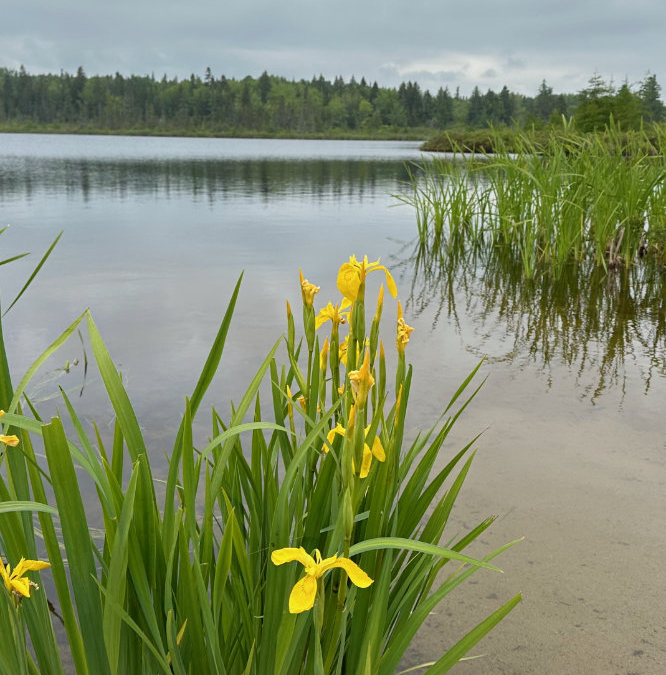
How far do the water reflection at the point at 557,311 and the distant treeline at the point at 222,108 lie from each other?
6576 cm

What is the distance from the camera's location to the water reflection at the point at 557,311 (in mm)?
3285

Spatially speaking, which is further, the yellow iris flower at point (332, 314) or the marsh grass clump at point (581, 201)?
the marsh grass clump at point (581, 201)

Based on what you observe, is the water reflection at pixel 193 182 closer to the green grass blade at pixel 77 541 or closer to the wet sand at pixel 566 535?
the wet sand at pixel 566 535

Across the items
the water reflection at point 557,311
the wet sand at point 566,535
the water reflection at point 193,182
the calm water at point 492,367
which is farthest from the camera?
the water reflection at point 193,182

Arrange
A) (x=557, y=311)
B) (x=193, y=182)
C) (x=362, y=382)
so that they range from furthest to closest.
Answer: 1. (x=193, y=182)
2. (x=557, y=311)
3. (x=362, y=382)

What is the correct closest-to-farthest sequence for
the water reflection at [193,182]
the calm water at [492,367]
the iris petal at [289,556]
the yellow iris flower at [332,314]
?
the iris petal at [289,556], the yellow iris flower at [332,314], the calm water at [492,367], the water reflection at [193,182]

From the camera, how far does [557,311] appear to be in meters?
4.23

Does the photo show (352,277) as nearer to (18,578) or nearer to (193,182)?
(18,578)

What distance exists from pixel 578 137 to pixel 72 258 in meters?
4.30

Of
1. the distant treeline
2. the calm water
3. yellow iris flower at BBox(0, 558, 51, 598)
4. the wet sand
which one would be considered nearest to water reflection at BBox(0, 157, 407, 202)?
the calm water

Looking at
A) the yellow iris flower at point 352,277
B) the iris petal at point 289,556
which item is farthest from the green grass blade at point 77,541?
the yellow iris flower at point 352,277

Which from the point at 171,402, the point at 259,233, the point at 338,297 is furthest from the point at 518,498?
the point at 259,233

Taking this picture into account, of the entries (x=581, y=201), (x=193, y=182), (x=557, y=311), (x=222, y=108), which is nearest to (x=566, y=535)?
(x=557, y=311)

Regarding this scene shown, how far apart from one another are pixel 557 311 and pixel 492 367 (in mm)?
1269
